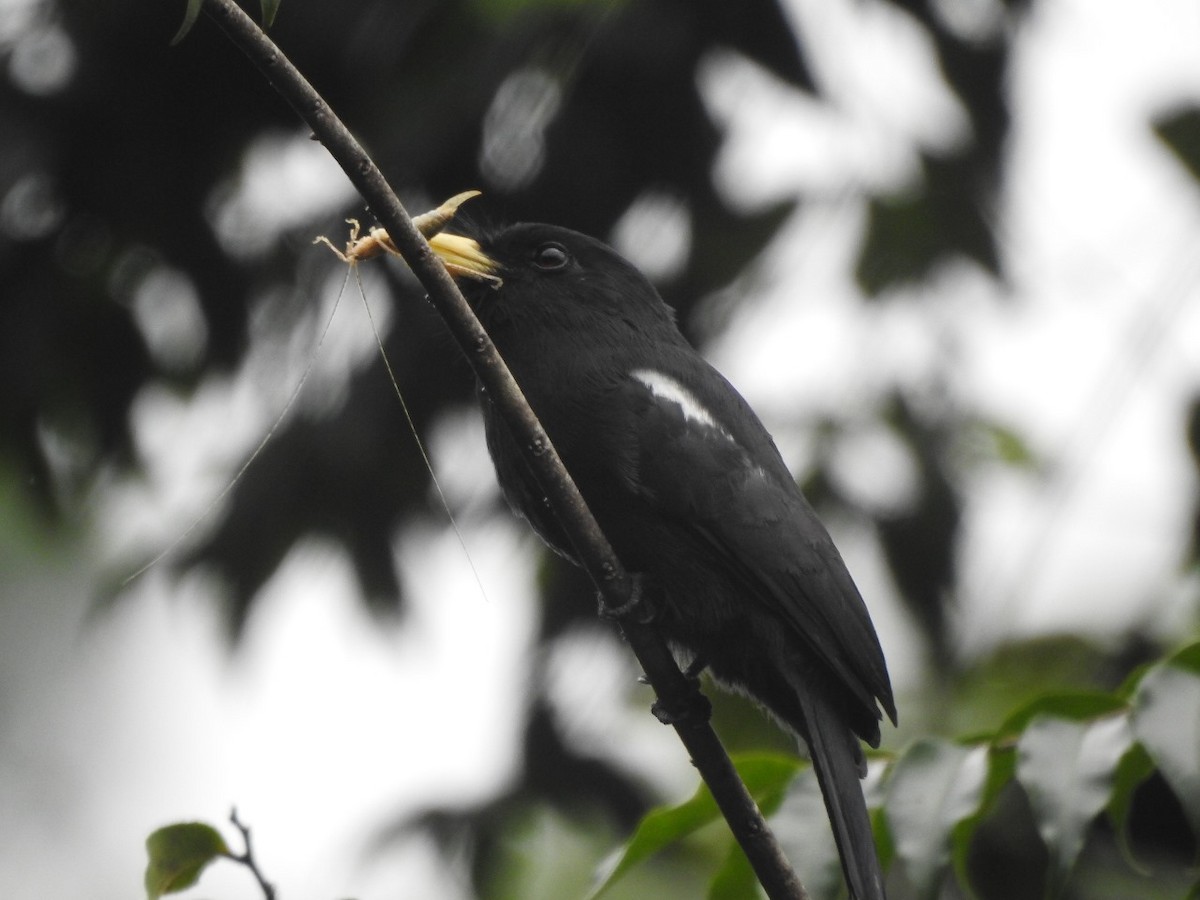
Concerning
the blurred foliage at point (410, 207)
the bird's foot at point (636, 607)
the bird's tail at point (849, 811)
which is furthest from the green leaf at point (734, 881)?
the blurred foliage at point (410, 207)

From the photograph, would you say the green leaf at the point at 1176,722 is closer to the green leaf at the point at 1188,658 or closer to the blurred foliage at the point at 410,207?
the green leaf at the point at 1188,658

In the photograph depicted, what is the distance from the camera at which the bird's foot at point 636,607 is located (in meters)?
2.83

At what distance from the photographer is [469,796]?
539 cm

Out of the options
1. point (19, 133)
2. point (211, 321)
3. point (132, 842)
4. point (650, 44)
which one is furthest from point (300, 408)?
point (132, 842)

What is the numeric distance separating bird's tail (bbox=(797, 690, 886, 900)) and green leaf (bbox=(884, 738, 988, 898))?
0.41 feet

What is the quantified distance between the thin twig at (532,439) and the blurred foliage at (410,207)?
1705 mm

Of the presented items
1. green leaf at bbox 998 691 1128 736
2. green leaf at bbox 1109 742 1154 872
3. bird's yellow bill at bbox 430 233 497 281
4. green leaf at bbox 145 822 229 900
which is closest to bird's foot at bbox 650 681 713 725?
green leaf at bbox 998 691 1128 736

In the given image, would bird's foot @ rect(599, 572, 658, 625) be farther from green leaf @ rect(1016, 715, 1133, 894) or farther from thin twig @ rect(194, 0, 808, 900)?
green leaf @ rect(1016, 715, 1133, 894)

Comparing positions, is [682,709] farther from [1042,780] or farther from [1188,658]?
[1188,658]

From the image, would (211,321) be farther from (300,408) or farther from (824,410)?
(824,410)

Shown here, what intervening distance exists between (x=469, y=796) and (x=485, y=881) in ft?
1.14

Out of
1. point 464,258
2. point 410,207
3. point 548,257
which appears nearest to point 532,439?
point 464,258

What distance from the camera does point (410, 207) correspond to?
14.9 feet

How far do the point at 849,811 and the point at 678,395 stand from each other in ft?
3.65
